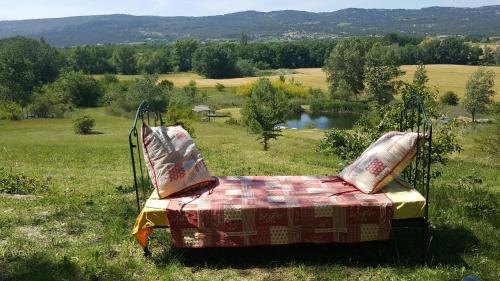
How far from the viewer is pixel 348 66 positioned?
84.4m

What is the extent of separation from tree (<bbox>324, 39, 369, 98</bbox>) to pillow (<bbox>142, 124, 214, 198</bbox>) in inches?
3095

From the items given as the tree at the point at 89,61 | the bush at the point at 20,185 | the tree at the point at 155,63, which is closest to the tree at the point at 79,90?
the tree at the point at 155,63

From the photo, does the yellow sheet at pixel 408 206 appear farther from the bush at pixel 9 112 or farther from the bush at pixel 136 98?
the bush at pixel 136 98

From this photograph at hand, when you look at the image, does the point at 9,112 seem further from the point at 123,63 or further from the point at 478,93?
the point at 123,63

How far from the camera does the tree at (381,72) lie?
246 feet

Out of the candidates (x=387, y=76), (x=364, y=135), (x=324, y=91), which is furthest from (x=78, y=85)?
(x=364, y=135)

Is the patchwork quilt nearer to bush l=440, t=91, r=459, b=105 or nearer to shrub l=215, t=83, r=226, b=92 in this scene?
bush l=440, t=91, r=459, b=105

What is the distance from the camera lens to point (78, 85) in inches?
3317

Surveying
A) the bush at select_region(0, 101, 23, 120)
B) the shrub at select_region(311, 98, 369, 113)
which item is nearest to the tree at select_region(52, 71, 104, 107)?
the bush at select_region(0, 101, 23, 120)

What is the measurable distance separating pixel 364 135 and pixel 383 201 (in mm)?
6033

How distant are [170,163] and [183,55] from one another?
140 metres

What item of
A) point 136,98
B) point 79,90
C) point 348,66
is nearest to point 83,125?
point 136,98

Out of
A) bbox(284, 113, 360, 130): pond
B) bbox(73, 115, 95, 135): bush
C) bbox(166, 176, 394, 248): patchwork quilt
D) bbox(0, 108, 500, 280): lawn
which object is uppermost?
bbox(166, 176, 394, 248): patchwork quilt

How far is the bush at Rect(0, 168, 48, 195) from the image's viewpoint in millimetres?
11609
